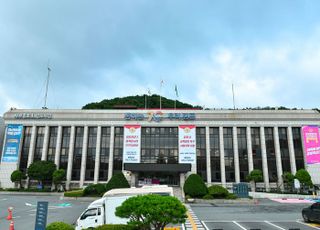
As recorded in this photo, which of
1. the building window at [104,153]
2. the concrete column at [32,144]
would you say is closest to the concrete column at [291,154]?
the building window at [104,153]

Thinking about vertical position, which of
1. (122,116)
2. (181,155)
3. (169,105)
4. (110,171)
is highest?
(169,105)

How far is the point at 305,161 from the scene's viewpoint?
5519 centimetres

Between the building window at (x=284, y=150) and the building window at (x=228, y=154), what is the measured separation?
11.7m

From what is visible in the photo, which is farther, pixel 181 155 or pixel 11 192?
pixel 181 155

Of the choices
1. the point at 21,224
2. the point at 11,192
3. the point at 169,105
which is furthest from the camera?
the point at 169,105

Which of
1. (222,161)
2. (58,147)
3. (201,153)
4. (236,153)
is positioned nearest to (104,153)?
(58,147)

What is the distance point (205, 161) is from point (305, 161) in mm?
22509

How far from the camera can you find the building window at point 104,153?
189ft

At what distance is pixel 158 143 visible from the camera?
58.7m

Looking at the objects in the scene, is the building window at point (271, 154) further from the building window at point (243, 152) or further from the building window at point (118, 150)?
the building window at point (118, 150)

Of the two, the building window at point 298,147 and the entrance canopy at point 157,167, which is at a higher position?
the building window at point 298,147

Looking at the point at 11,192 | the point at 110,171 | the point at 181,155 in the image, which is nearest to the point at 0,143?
the point at 11,192

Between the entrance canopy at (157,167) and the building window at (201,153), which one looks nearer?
the entrance canopy at (157,167)

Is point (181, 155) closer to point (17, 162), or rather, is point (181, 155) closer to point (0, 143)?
point (17, 162)
